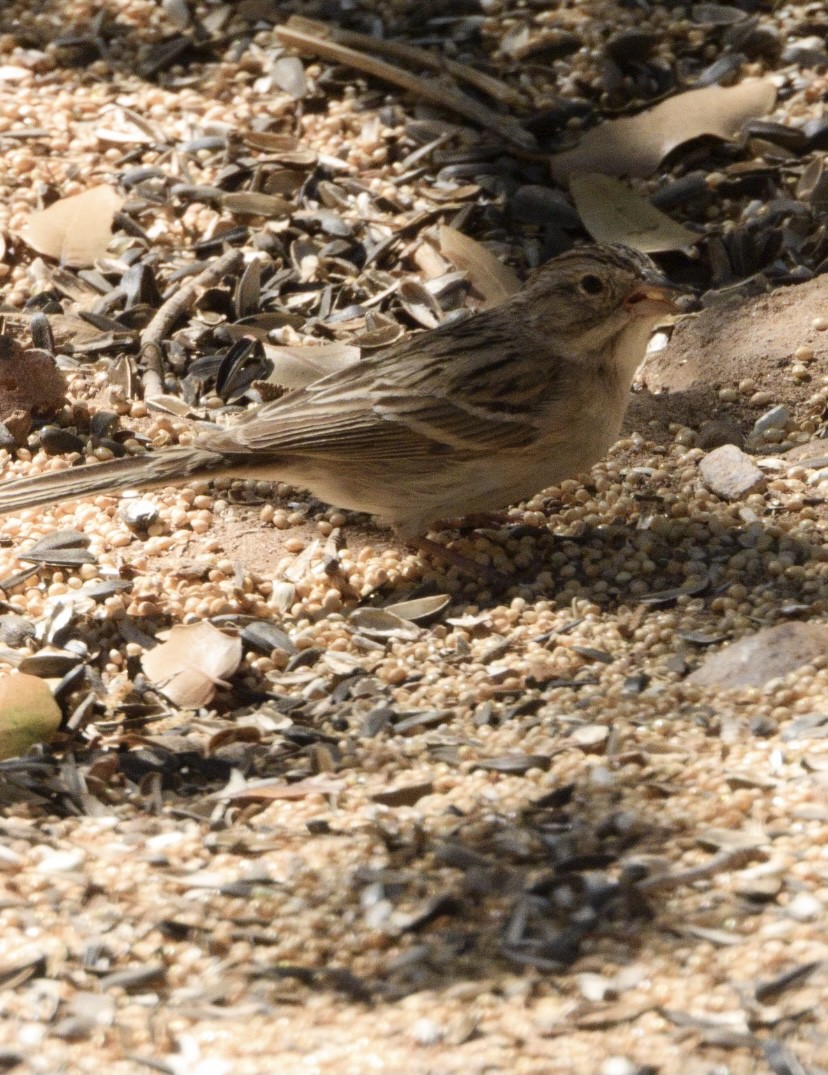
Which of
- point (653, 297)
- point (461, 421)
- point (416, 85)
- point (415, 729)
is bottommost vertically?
point (415, 729)

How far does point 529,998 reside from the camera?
280 cm

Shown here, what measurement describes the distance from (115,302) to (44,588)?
149 cm

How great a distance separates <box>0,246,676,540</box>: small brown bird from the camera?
4.56 metres

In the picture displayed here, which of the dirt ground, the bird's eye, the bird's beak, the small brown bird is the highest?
the bird's eye

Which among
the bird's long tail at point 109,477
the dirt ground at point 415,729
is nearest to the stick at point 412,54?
the dirt ground at point 415,729

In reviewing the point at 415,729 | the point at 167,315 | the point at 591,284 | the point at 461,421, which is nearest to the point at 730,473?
the point at 591,284

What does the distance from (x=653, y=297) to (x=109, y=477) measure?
67.1 inches

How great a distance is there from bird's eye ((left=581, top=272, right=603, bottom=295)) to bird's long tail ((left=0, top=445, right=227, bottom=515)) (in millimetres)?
1229

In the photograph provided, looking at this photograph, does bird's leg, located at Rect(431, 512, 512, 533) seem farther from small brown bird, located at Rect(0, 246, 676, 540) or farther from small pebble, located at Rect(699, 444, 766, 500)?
small pebble, located at Rect(699, 444, 766, 500)

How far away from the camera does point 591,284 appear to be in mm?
4758

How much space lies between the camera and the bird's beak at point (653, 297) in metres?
4.66

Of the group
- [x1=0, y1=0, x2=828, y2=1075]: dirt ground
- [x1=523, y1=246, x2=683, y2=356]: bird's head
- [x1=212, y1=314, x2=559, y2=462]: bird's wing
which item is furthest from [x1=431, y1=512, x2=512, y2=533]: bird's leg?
[x1=523, y1=246, x2=683, y2=356]: bird's head

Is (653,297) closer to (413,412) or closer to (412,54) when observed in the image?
(413,412)

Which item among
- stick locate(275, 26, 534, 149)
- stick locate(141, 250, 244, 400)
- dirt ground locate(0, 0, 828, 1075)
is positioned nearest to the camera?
dirt ground locate(0, 0, 828, 1075)
